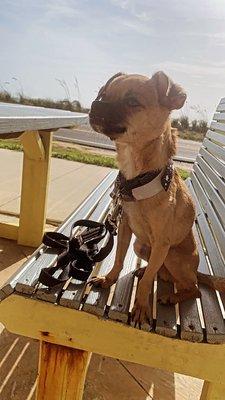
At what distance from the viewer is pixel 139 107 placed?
1549mm

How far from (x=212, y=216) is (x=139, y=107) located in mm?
1122

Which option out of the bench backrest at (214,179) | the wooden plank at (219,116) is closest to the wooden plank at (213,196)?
the bench backrest at (214,179)

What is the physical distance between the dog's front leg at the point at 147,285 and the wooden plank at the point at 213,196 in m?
0.76

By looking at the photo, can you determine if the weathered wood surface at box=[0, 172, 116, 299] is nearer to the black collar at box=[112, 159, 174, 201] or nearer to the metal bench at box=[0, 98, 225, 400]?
the metal bench at box=[0, 98, 225, 400]

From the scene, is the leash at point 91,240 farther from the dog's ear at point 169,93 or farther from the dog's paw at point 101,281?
the dog's ear at point 169,93

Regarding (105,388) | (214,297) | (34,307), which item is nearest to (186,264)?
(214,297)

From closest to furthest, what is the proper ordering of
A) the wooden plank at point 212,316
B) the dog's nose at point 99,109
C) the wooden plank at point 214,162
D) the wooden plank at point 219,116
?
1. the wooden plank at point 212,316
2. the dog's nose at point 99,109
3. the wooden plank at point 214,162
4. the wooden plank at point 219,116

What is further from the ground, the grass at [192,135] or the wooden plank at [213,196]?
the wooden plank at [213,196]

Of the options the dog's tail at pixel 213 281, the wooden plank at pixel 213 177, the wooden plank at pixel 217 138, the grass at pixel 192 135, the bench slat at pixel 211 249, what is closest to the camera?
the dog's tail at pixel 213 281

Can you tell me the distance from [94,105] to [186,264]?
71 cm

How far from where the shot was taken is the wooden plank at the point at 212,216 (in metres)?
2.13

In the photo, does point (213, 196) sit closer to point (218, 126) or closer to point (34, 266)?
point (218, 126)

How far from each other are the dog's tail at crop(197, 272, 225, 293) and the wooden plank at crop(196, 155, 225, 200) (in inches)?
30.5

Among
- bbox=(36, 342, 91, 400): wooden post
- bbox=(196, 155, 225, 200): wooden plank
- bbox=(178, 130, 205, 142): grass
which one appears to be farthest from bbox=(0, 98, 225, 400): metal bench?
bbox=(178, 130, 205, 142): grass
